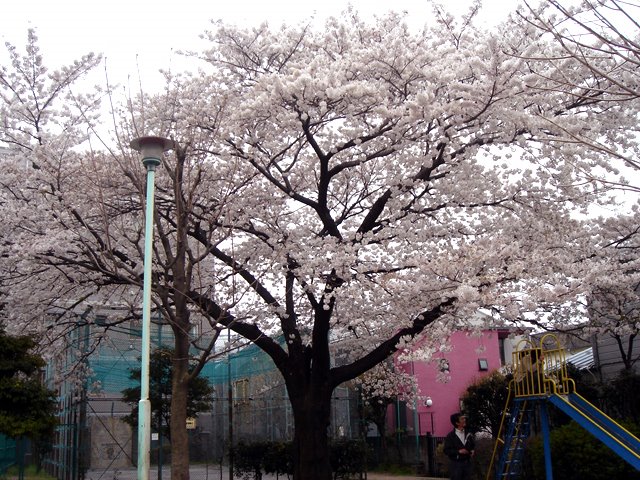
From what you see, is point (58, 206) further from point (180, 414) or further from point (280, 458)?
point (280, 458)

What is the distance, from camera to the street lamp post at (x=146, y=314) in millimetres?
7898

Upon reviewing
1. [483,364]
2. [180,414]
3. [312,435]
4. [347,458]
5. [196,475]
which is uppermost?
[483,364]

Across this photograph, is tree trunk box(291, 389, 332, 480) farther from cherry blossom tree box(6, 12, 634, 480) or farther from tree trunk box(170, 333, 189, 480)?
tree trunk box(170, 333, 189, 480)

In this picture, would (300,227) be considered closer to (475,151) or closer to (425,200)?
(425,200)

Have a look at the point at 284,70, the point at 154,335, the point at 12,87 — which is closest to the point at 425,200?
the point at 284,70

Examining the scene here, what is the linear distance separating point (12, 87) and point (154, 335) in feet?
28.0

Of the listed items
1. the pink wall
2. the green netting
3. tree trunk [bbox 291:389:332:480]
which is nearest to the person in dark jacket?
tree trunk [bbox 291:389:332:480]

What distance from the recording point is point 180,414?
934 centimetres

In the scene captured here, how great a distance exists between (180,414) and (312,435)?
447 cm

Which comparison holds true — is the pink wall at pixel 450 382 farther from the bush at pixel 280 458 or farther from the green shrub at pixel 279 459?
the green shrub at pixel 279 459

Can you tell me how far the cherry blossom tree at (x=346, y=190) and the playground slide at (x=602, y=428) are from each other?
1602 millimetres

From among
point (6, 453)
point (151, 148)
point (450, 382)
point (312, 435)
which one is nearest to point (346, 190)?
point (312, 435)

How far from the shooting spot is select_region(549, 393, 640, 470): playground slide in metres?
10.1

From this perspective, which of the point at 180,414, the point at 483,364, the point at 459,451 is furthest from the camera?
the point at 483,364
